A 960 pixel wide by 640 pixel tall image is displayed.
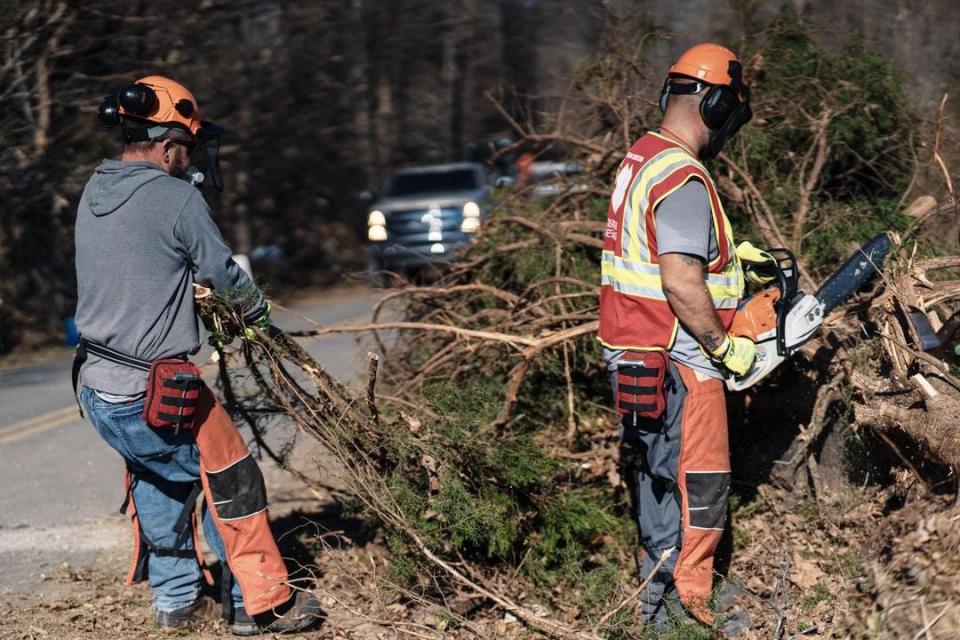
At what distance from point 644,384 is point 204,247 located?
68.2 inches

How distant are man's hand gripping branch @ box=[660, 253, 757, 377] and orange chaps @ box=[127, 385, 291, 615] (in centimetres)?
181

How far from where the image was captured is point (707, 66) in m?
3.98

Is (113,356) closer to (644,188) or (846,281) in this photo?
(644,188)

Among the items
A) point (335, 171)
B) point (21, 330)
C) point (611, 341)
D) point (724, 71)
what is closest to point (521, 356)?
point (611, 341)

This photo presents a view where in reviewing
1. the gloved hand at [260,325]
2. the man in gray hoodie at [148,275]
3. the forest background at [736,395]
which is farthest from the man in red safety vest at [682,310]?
the man in gray hoodie at [148,275]

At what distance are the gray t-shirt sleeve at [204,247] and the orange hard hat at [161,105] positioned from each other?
A: 31 centimetres

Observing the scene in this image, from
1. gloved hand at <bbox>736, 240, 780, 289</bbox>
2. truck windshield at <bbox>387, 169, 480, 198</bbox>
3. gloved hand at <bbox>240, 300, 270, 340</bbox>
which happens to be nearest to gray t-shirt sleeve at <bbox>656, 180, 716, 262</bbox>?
gloved hand at <bbox>736, 240, 780, 289</bbox>

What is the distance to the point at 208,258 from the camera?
4055 millimetres

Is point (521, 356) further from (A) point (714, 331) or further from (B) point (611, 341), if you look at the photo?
(A) point (714, 331)

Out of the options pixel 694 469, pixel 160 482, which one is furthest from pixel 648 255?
pixel 160 482

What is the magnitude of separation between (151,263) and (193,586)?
140 centimetres

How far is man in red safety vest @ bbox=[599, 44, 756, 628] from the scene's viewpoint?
152 inches

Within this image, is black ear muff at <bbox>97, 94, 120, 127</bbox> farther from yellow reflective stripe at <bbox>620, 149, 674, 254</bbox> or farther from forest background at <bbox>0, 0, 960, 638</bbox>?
yellow reflective stripe at <bbox>620, 149, 674, 254</bbox>

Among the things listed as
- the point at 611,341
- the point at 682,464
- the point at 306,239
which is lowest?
the point at 306,239
